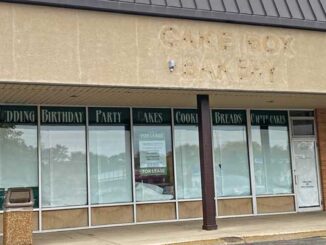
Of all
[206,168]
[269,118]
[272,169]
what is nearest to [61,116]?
[206,168]

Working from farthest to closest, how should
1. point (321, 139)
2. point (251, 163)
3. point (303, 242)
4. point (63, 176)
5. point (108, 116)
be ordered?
point (321, 139) < point (251, 163) < point (108, 116) < point (63, 176) < point (303, 242)

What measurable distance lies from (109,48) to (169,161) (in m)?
5.27

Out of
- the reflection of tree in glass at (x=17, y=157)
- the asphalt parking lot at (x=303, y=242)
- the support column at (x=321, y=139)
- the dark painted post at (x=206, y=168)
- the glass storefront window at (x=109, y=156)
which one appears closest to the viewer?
the asphalt parking lot at (x=303, y=242)

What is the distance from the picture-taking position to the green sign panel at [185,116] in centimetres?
1652

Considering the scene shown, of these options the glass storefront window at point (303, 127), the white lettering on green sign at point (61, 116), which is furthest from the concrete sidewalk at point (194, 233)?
the glass storefront window at point (303, 127)

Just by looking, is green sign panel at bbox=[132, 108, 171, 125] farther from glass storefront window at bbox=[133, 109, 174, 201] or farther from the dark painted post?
the dark painted post

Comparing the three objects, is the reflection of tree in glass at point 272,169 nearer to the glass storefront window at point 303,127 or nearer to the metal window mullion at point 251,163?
the metal window mullion at point 251,163

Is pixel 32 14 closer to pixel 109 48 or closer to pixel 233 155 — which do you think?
pixel 109 48

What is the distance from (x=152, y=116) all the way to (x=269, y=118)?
424 cm

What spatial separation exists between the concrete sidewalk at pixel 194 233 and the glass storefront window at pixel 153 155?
1258 millimetres

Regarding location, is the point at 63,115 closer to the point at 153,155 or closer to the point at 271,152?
the point at 153,155

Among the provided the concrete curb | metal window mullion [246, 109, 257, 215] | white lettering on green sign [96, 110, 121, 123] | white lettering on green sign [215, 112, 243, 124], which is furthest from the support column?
white lettering on green sign [96, 110, 121, 123]

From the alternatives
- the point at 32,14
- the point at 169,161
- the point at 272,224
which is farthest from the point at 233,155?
the point at 32,14

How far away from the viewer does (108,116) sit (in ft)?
51.3
